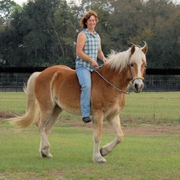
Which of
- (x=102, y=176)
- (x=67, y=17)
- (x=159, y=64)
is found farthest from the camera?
(x=67, y=17)

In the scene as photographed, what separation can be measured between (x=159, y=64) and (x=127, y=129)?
2058 inches

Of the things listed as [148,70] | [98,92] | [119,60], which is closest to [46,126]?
[98,92]

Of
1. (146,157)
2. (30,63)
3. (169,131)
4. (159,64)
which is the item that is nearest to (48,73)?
(146,157)

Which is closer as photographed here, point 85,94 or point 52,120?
point 85,94

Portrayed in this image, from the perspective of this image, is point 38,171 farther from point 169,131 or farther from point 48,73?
point 169,131

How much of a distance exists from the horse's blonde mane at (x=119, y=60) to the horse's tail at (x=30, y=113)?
6.00ft

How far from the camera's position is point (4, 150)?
340 inches

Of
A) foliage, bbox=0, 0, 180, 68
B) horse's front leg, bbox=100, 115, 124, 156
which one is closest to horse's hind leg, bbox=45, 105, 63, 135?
horse's front leg, bbox=100, 115, 124, 156

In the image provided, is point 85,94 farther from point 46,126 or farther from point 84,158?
point 46,126

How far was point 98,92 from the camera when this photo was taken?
753 centimetres

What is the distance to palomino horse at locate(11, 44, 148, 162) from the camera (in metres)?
7.32

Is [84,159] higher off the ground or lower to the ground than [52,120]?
lower

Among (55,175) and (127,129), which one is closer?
(55,175)

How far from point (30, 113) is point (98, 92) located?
181cm
